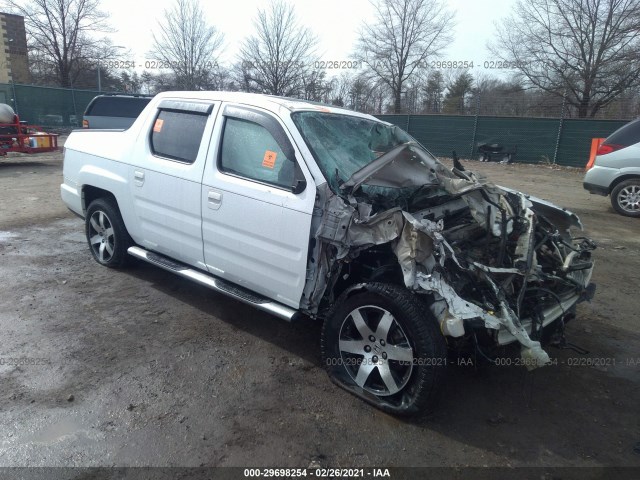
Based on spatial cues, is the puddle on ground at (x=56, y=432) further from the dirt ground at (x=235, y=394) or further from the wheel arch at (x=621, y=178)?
the wheel arch at (x=621, y=178)

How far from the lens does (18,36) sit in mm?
40500

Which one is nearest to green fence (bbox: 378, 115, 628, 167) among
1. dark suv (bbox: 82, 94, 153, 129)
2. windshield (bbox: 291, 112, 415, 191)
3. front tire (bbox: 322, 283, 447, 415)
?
dark suv (bbox: 82, 94, 153, 129)

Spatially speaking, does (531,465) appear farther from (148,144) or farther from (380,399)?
(148,144)

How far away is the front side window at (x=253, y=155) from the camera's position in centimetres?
338

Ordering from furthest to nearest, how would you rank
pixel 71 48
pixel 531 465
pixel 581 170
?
pixel 71 48 < pixel 581 170 < pixel 531 465

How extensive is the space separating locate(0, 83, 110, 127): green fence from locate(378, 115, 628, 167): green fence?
1705cm

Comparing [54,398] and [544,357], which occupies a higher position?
[544,357]

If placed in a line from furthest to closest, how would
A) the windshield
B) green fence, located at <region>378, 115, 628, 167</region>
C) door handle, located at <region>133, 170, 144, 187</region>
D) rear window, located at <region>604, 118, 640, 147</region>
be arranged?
green fence, located at <region>378, 115, 628, 167</region>, rear window, located at <region>604, 118, 640, 147</region>, door handle, located at <region>133, 170, 144, 187</region>, the windshield

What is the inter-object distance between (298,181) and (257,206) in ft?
1.34

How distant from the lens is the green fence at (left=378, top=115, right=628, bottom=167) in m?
17.5

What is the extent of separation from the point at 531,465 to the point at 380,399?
3.04 ft

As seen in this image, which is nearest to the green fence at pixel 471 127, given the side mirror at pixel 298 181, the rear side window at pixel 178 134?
the rear side window at pixel 178 134

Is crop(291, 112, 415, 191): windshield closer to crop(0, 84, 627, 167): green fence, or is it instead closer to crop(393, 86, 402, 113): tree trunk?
crop(0, 84, 627, 167): green fence

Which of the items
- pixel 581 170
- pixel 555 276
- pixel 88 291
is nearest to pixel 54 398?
pixel 88 291
